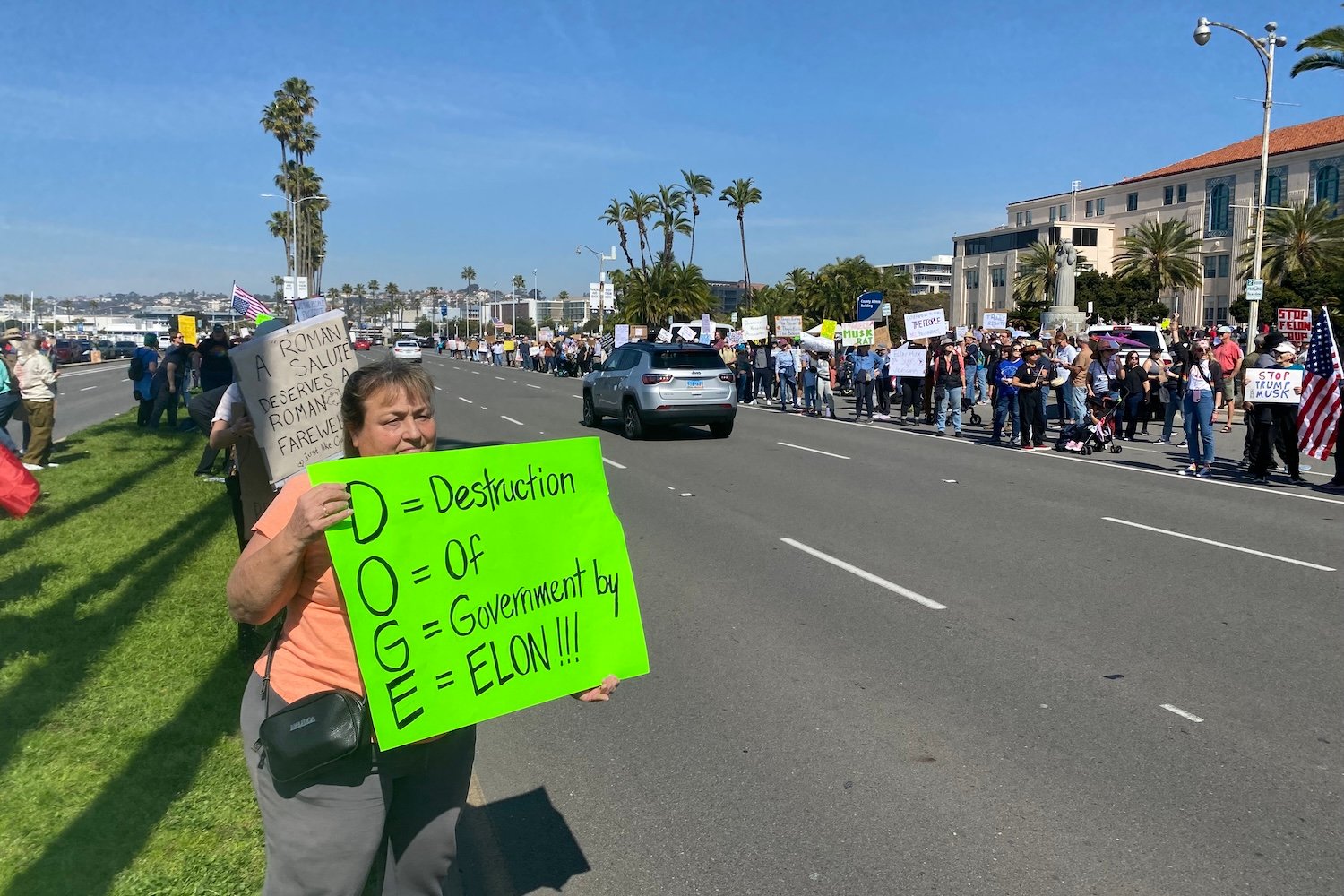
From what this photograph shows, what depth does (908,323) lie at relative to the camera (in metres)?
24.9

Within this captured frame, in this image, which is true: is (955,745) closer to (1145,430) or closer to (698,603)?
(698,603)

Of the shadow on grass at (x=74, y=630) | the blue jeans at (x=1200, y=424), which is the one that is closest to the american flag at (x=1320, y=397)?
the blue jeans at (x=1200, y=424)

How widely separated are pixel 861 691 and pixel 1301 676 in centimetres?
252

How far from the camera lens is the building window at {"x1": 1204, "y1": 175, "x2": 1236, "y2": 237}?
84.6 meters

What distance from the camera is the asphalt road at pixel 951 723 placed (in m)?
4.01

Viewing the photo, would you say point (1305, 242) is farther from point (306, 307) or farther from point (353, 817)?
point (353, 817)

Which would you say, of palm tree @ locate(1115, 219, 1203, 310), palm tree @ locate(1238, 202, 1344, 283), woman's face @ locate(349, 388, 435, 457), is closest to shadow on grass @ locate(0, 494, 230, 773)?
woman's face @ locate(349, 388, 435, 457)

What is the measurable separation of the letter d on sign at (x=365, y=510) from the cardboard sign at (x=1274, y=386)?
47.9 ft

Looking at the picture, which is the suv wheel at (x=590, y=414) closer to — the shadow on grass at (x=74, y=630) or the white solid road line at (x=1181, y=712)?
the shadow on grass at (x=74, y=630)

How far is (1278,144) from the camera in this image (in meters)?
81.1

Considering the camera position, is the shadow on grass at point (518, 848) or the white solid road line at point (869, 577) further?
the white solid road line at point (869, 577)

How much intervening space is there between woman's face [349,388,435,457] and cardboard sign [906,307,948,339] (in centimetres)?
2258

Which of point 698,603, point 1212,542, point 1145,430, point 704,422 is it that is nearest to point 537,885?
point 698,603

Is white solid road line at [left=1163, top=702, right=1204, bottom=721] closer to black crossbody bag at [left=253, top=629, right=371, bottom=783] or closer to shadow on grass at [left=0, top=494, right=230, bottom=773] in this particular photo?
black crossbody bag at [left=253, top=629, right=371, bottom=783]
